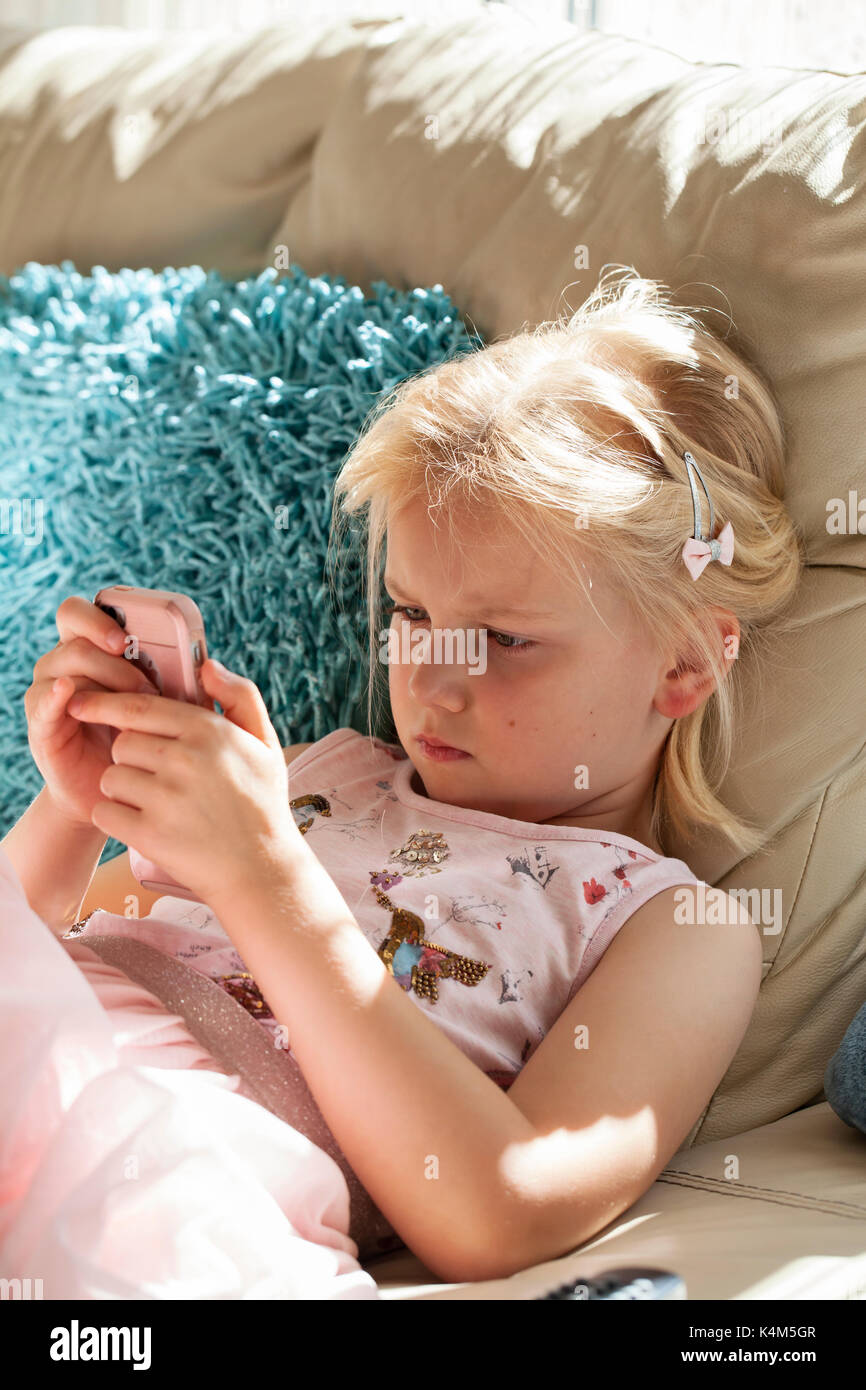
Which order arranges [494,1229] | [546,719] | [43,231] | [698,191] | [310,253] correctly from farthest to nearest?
1. [43,231]
2. [310,253]
3. [698,191]
4. [546,719]
5. [494,1229]

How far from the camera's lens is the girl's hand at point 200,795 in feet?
2.44

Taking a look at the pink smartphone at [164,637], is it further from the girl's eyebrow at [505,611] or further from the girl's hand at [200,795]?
the girl's eyebrow at [505,611]

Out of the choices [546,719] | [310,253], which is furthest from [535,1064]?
[310,253]

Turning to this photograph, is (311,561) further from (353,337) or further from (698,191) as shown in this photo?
(698,191)

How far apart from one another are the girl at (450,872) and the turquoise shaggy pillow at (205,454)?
1.8 inches

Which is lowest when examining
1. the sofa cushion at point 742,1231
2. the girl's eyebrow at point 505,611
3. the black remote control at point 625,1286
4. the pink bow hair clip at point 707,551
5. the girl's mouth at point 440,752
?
the sofa cushion at point 742,1231

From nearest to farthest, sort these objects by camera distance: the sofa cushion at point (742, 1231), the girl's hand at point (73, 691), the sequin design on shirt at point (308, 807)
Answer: the sofa cushion at point (742, 1231), the girl's hand at point (73, 691), the sequin design on shirt at point (308, 807)

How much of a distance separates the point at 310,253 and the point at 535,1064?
83 cm

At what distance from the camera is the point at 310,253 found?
50.1 inches

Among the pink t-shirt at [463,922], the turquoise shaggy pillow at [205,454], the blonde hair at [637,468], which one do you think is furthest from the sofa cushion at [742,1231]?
the turquoise shaggy pillow at [205,454]

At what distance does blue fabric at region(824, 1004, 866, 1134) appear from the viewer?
34.1 inches

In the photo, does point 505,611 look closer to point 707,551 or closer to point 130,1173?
point 707,551

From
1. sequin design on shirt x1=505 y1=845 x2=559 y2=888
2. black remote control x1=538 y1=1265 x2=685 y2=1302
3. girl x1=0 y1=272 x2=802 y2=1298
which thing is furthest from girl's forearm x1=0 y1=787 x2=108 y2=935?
black remote control x1=538 y1=1265 x2=685 y2=1302

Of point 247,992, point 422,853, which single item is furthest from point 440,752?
point 247,992
